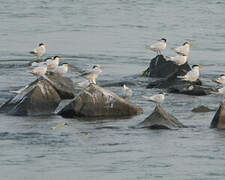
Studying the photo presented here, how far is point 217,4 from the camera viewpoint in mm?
38094

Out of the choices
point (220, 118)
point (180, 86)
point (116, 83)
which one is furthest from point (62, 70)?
point (220, 118)

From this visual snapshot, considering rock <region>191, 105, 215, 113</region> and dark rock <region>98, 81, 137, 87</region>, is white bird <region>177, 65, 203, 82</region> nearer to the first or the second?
dark rock <region>98, 81, 137, 87</region>

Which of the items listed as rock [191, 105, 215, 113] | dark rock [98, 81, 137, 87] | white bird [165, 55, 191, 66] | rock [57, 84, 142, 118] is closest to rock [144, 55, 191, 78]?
white bird [165, 55, 191, 66]

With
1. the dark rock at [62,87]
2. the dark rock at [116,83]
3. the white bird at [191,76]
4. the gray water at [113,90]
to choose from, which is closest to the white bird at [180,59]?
the gray water at [113,90]

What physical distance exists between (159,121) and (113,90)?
4450 mm

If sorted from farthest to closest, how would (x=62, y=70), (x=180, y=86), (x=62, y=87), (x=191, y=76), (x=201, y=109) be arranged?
1. (x=62, y=70)
2. (x=191, y=76)
3. (x=180, y=86)
4. (x=62, y=87)
5. (x=201, y=109)

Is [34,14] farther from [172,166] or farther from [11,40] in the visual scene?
[172,166]

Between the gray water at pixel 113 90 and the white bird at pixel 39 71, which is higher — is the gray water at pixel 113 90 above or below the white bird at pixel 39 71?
below

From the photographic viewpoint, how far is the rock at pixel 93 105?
1321 centimetres

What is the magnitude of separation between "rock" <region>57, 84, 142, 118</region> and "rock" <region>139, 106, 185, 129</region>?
1.15 meters

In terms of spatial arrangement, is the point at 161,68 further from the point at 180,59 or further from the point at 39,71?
the point at 39,71

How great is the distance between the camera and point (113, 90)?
16531 mm

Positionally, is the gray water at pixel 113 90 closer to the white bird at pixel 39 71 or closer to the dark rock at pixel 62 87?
the white bird at pixel 39 71

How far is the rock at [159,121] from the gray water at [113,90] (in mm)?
159
